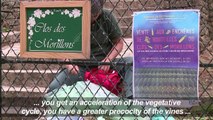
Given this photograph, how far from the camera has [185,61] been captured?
2.31 meters

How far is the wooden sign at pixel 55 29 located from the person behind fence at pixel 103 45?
1.27 ft

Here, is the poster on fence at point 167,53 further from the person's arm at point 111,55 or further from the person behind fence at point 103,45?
the person's arm at point 111,55

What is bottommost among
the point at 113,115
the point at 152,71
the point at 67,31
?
the point at 113,115

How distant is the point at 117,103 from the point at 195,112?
96cm

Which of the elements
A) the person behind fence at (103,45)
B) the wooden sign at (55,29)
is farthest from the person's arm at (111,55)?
the wooden sign at (55,29)

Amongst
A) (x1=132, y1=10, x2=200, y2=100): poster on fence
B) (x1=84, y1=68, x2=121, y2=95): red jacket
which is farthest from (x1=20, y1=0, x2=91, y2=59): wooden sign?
(x1=84, y1=68, x2=121, y2=95): red jacket

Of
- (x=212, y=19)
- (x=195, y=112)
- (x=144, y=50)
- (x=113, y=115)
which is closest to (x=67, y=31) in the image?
(x=144, y=50)

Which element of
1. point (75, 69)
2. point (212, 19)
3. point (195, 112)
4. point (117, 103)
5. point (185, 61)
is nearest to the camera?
point (185, 61)

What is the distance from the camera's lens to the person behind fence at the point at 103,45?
291 cm

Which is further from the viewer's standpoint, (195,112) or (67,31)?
(195,112)

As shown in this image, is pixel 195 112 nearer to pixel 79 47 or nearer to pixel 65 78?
pixel 65 78

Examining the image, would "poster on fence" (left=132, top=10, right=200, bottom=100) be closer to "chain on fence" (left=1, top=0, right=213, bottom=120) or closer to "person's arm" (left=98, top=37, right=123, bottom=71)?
"chain on fence" (left=1, top=0, right=213, bottom=120)

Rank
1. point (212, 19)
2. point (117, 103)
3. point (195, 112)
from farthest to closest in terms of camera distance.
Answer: point (212, 19) → point (195, 112) → point (117, 103)

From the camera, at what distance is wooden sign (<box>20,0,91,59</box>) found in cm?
247
